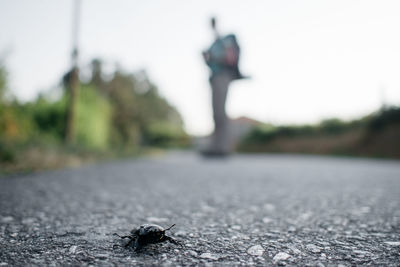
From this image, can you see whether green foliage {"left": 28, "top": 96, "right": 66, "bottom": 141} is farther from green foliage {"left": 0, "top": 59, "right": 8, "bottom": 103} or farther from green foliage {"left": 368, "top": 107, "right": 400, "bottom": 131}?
green foliage {"left": 368, "top": 107, "right": 400, "bottom": 131}

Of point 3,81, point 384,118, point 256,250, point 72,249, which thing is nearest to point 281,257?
point 256,250

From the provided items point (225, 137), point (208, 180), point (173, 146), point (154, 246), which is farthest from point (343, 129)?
point (173, 146)

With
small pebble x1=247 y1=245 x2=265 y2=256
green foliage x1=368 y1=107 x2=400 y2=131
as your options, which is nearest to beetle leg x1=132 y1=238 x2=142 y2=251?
small pebble x1=247 y1=245 x2=265 y2=256

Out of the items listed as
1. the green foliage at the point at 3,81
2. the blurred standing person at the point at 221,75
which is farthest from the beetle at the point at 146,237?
the green foliage at the point at 3,81

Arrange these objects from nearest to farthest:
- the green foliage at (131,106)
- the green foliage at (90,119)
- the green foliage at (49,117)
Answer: the green foliage at (49,117) < the green foliage at (90,119) < the green foliage at (131,106)

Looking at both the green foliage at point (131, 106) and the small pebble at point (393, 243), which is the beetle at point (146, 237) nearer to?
the small pebble at point (393, 243)

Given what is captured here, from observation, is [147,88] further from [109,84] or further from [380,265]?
[380,265]
